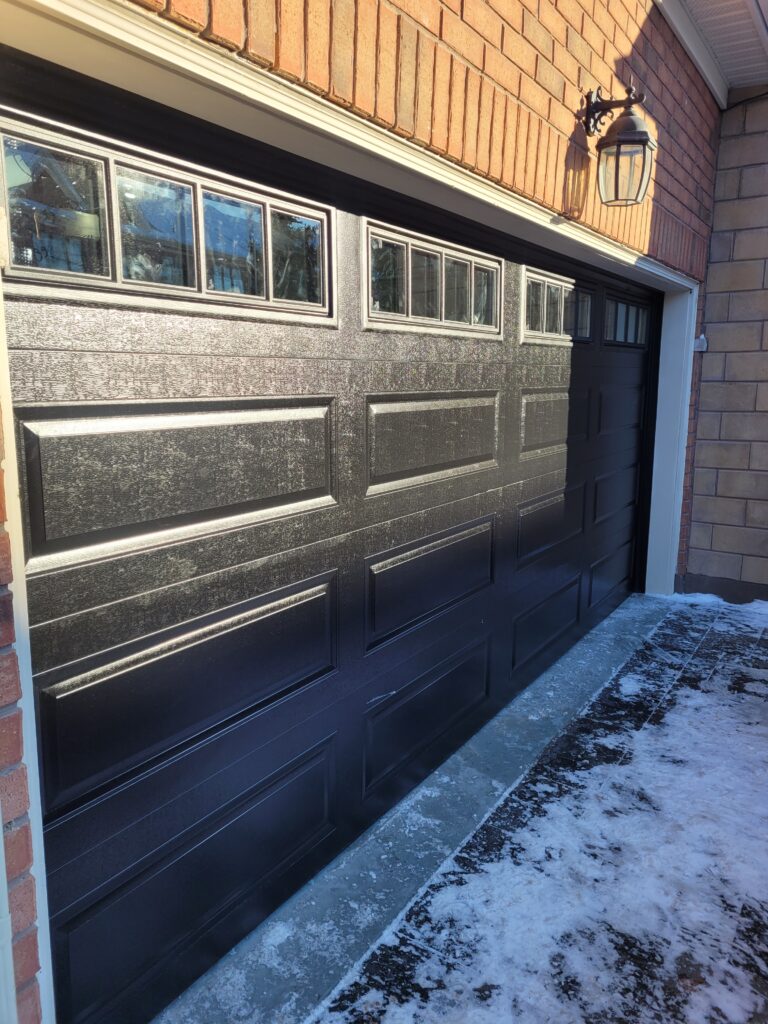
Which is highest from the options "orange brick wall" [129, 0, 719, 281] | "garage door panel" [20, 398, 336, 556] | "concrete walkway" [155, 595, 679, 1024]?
"orange brick wall" [129, 0, 719, 281]

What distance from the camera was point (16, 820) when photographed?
1.28 metres

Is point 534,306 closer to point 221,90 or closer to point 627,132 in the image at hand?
point 627,132

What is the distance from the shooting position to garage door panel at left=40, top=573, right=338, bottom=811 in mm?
1468

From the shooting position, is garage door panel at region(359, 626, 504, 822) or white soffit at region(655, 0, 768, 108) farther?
white soffit at region(655, 0, 768, 108)

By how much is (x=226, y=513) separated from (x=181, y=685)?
1.41ft

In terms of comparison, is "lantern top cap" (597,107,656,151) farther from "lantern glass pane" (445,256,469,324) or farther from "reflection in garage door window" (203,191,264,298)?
"reflection in garage door window" (203,191,264,298)

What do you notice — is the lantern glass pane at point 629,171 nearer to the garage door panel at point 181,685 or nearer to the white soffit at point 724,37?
the white soffit at point 724,37

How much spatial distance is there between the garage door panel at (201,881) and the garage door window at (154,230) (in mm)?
1306

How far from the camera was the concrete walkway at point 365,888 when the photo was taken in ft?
5.89

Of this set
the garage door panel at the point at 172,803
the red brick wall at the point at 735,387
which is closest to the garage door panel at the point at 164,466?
the garage door panel at the point at 172,803

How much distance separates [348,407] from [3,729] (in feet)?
4.20

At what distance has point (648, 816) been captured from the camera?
8.50 ft

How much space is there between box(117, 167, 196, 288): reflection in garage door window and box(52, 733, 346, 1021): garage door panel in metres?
1.33

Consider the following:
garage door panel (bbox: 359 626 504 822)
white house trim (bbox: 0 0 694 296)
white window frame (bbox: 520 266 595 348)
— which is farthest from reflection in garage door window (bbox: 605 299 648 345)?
garage door panel (bbox: 359 626 504 822)
